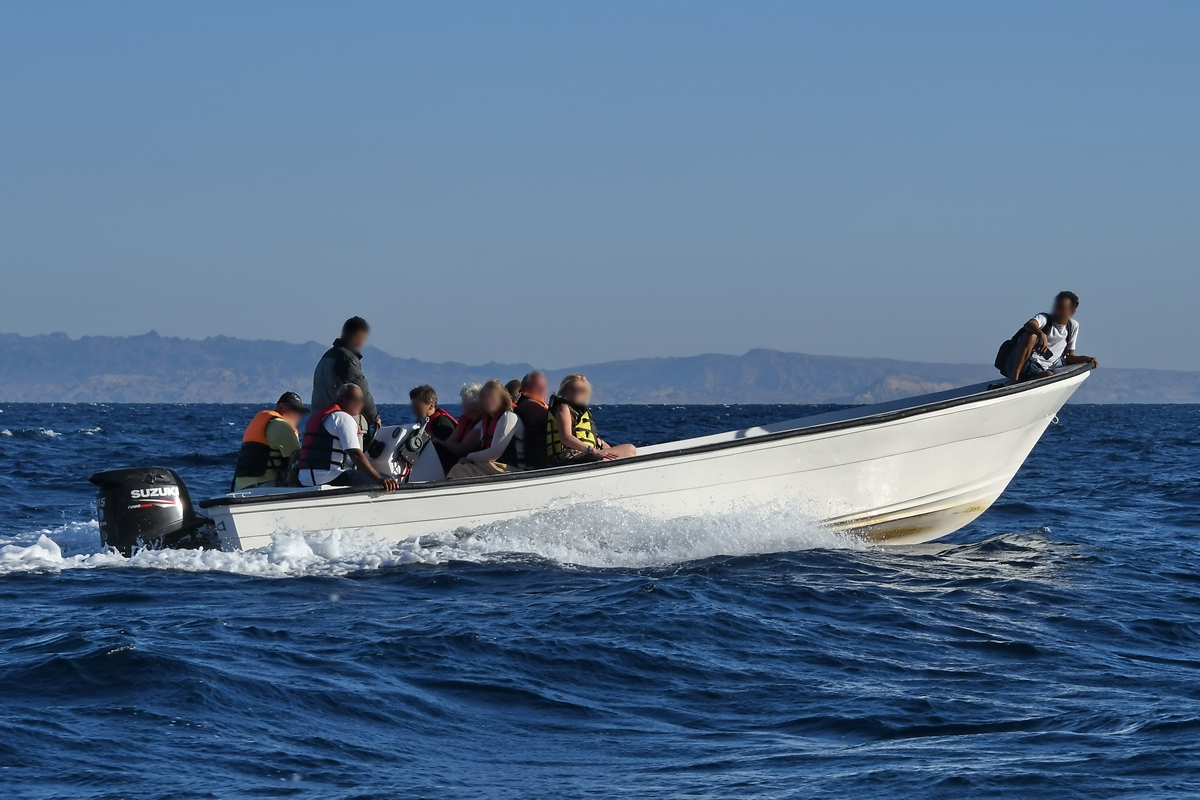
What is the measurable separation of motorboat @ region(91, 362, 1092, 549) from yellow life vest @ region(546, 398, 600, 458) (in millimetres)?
371

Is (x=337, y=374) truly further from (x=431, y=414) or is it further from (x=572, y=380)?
(x=572, y=380)

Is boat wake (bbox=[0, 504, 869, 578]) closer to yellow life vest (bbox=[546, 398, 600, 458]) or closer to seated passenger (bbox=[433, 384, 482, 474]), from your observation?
yellow life vest (bbox=[546, 398, 600, 458])

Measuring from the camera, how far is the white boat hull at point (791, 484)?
9008mm

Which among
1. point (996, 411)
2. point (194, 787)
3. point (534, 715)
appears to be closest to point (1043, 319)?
point (996, 411)

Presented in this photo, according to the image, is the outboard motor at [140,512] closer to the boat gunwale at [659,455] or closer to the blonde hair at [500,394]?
the boat gunwale at [659,455]

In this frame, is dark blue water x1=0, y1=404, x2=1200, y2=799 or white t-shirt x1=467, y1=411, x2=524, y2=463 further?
white t-shirt x1=467, y1=411, x2=524, y2=463

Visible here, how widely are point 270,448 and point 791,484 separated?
414cm

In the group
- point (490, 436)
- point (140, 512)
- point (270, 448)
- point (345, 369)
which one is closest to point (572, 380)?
point (490, 436)

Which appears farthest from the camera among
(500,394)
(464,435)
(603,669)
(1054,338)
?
(1054,338)

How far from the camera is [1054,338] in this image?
1085 centimetres

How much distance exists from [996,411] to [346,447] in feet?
18.0

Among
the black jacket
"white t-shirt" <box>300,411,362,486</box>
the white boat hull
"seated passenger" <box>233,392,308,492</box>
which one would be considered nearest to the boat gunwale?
the white boat hull

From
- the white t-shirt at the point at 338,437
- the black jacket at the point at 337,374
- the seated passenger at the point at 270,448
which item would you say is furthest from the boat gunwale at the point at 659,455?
the black jacket at the point at 337,374

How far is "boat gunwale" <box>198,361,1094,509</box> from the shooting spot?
28.8 feet
